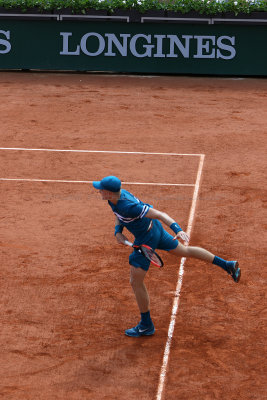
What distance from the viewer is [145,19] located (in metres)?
23.5

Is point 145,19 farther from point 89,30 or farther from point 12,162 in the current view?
point 12,162

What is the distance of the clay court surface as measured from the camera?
8258 millimetres

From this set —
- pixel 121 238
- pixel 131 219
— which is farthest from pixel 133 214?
pixel 121 238

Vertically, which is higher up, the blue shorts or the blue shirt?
the blue shirt

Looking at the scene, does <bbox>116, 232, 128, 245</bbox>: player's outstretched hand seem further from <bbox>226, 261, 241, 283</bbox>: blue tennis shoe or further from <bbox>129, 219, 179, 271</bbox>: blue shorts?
<bbox>226, 261, 241, 283</bbox>: blue tennis shoe

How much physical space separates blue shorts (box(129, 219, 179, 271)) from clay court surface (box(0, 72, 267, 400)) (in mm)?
1045

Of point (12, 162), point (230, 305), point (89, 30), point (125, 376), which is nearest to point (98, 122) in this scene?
point (12, 162)

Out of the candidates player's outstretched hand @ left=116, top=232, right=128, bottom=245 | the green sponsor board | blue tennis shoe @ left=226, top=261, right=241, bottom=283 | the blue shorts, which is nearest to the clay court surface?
blue tennis shoe @ left=226, top=261, right=241, bottom=283

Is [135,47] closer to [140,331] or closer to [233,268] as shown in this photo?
[233,268]

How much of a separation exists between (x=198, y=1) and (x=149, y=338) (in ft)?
55.4

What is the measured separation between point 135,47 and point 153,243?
15.9 meters

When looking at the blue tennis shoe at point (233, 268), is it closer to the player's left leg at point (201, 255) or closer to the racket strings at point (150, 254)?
the player's left leg at point (201, 255)

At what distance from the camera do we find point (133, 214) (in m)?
8.43

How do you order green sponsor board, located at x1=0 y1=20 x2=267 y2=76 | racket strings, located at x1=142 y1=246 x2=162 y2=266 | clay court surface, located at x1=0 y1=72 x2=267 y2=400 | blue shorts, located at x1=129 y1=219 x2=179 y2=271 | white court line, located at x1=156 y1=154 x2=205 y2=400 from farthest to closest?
green sponsor board, located at x1=0 y1=20 x2=267 y2=76
blue shorts, located at x1=129 y1=219 x2=179 y2=271
racket strings, located at x1=142 y1=246 x2=162 y2=266
clay court surface, located at x1=0 y1=72 x2=267 y2=400
white court line, located at x1=156 y1=154 x2=205 y2=400
